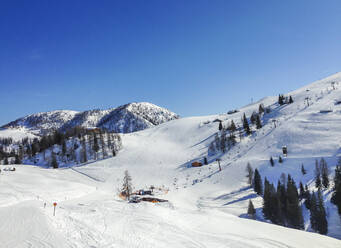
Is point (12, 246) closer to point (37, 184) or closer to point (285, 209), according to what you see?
point (285, 209)

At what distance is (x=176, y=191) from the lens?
58688mm

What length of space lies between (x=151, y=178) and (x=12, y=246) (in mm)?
63200

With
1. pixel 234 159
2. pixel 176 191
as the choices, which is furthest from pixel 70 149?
pixel 234 159

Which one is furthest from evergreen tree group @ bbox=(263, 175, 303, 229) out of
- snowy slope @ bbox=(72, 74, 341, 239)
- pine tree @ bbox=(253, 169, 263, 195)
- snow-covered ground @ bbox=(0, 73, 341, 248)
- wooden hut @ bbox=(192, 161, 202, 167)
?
wooden hut @ bbox=(192, 161, 202, 167)

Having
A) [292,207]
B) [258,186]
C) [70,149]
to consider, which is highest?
[70,149]

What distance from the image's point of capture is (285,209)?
37719 mm

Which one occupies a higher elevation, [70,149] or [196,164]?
[70,149]

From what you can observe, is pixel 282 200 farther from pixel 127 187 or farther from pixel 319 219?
pixel 127 187

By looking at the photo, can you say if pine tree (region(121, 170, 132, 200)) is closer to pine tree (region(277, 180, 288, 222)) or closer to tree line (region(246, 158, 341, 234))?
tree line (region(246, 158, 341, 234))

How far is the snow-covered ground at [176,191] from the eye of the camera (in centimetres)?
1658

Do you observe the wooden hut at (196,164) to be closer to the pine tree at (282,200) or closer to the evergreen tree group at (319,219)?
the pine tree at (282,200)

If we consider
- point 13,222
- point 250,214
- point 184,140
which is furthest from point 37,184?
point 184,140

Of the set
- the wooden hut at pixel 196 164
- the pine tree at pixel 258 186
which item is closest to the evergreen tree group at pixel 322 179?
the pine tree at pixel 258 186

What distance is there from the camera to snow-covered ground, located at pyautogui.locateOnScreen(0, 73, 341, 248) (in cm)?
1658
